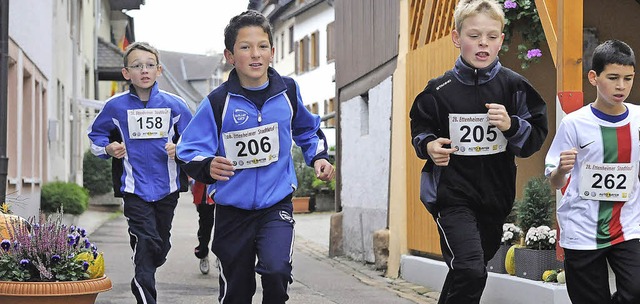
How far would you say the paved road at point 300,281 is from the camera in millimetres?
10000

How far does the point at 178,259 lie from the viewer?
47.4 feet

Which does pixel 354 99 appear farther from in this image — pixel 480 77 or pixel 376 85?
pixel 480 77

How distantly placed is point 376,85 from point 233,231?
8.09m

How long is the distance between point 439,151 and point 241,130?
101cm

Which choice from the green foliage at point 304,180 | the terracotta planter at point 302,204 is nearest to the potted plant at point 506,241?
the terracotta planter at point 302,204

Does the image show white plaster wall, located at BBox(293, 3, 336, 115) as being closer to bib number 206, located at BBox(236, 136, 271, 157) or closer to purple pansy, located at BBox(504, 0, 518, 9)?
purple pansy, located at BBox(504, 0, 518, 9)

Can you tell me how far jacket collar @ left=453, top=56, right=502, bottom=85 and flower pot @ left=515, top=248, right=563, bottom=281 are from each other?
2.83 metres

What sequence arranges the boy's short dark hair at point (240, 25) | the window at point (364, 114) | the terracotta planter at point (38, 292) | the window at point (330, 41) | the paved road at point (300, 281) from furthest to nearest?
1. the window at point (330, 41)
2. the window at point (364, 114)
3. the paved road at point (300, 281)
4. the terracotta planter at point (38, 292)
5. the boy's short dark hair at point (240, 25)

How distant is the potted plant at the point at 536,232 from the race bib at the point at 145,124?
8.99 ft

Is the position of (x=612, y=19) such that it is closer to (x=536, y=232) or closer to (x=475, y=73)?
(x=536, y=232)

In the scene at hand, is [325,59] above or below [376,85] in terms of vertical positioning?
above

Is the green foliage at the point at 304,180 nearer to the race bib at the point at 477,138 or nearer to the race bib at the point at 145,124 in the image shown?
the race bib at the point at 145,124

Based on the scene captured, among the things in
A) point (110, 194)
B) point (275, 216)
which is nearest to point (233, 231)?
point (275, 216)

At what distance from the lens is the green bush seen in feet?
66.8
